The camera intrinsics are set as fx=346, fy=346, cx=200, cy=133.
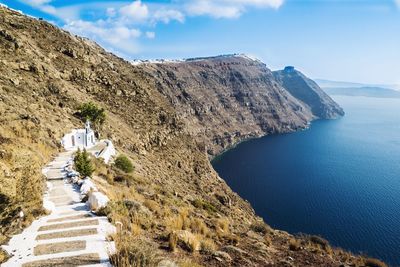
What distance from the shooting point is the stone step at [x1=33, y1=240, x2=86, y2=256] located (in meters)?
9.11

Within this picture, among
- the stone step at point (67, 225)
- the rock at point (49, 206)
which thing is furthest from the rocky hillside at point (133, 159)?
the stone step at point (67, 225)

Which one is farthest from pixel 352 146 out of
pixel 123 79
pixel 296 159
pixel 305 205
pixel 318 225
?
pixel 123 79

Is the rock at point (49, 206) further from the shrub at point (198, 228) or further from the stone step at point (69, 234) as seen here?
the shrub at point (198, 228)

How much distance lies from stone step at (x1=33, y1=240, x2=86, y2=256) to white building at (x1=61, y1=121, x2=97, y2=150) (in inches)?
950

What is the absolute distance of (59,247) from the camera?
9.39m

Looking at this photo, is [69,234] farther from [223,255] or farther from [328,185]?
[328,185]

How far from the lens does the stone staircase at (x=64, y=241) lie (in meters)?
8.53

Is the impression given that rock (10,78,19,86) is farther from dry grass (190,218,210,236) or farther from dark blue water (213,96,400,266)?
dark blue water (213,96,400,266)

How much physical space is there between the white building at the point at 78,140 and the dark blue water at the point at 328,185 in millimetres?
43063

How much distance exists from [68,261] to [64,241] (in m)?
1.49

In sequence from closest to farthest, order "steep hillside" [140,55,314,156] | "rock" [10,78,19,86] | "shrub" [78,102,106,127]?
"rock" [10,78,19,86]
"shrub" [78,102,106,127]
"steep hillside" [140,55,314,156]

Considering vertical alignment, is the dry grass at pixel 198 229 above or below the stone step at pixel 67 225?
below

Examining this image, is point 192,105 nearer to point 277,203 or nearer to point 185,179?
point 277,203

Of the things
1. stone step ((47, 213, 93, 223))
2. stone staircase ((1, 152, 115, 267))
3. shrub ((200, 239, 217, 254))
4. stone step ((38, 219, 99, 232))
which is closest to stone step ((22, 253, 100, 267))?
stone staircase ((1, 152, 115, 267))
